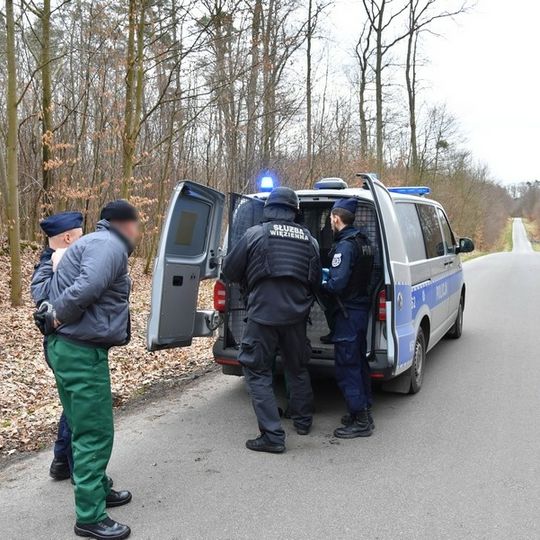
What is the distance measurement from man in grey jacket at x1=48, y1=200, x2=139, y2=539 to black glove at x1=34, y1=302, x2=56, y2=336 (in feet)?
0.05

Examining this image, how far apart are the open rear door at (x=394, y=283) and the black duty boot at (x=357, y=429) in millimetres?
497

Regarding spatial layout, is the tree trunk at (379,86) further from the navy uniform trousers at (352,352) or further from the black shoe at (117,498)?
the black shoe at (117,498)

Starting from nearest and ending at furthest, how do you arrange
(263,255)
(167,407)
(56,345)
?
(56,345)
(263,255)
(167,407)

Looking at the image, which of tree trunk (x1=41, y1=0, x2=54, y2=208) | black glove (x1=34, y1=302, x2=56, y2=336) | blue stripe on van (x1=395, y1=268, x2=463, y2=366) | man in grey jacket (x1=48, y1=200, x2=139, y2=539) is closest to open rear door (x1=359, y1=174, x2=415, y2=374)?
blue stripe on van (x1=395, y1=268, x2=463, y2=366)

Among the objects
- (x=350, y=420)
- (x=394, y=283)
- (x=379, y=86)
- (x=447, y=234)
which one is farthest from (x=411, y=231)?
(x=379, y=86)

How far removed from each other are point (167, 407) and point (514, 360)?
4.56m

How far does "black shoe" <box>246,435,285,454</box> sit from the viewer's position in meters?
4.07

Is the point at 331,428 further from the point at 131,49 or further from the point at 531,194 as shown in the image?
the point at 531,194

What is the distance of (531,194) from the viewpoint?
4847 inches

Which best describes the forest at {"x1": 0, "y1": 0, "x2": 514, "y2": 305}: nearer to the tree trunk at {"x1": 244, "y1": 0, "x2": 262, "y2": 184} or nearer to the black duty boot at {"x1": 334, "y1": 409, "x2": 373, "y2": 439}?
the tree trunk at {"x1": 244, "y1": 0, "x2": 262, "y2": 184}

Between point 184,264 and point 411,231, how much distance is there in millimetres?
2403

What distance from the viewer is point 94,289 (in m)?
2.81


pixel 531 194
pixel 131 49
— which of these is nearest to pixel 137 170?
pixel 131 49

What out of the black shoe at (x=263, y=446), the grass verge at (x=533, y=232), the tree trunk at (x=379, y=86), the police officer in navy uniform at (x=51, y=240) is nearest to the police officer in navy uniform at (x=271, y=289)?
the black shoe at (x=263, y=446)
